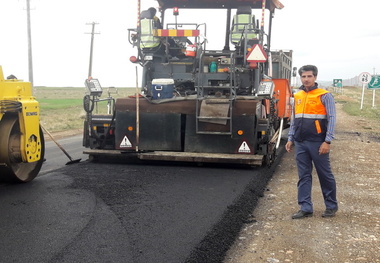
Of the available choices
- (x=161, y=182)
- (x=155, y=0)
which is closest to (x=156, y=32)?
(x=155, y=0)

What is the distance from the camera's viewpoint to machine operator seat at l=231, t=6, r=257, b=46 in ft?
28.0

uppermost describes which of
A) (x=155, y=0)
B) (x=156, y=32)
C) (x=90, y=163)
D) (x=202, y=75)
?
(x=155, y=0)

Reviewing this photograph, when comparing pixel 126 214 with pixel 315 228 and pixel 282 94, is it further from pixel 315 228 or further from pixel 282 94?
pixel 282 94

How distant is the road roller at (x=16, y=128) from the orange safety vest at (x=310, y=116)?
3.21 meters

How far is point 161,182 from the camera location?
621cm

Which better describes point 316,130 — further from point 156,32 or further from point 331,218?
point 156,32

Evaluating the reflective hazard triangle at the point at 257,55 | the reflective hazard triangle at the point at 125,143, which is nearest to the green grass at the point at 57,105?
the reflective hazard triangle at the point at 125,143

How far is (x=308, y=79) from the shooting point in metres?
4.80

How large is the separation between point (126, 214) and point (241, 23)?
5156 millimetres

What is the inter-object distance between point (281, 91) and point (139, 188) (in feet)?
19.4

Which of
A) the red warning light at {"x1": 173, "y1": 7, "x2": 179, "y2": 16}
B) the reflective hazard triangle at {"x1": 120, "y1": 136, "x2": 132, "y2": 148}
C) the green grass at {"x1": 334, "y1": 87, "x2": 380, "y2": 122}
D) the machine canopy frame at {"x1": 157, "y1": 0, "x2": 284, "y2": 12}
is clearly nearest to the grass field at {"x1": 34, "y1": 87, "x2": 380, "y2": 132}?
the green grass at {"x1": 334, "y1": 87, "x2": 380, "y2": 122}

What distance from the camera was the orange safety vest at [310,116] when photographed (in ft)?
15.7

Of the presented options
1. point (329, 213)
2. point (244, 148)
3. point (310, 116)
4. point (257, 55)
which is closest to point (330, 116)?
point (310, 116)

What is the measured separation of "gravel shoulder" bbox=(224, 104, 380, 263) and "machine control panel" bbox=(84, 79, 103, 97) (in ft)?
11.6
